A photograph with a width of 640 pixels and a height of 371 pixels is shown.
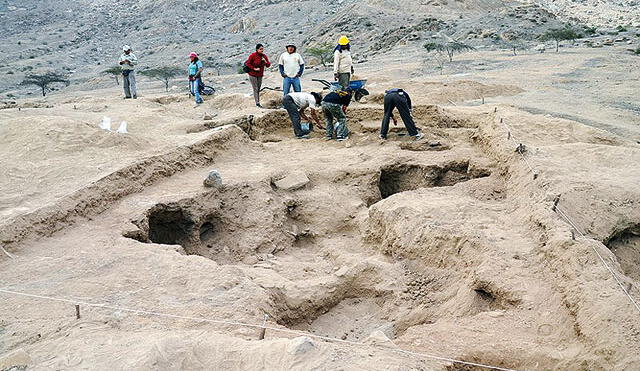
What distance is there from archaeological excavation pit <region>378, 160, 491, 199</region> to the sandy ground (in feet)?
0.08

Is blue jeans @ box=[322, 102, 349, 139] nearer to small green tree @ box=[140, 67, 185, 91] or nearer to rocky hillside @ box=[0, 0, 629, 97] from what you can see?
small green tree @ box=[140, 67, 185, 91]

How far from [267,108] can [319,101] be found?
1618 millimetres

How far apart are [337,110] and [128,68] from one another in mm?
5460

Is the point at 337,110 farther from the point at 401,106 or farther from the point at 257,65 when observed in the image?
the point at 257,65

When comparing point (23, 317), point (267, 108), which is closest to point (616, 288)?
point (23, 317)

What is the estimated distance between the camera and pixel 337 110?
837 cm

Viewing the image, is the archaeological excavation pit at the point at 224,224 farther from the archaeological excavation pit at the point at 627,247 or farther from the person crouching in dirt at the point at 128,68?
the person crouching in dirt at the point at 128,68

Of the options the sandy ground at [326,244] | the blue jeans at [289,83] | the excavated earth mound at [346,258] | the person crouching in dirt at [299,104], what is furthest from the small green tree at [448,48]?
the excavated earth mound at [346,258]

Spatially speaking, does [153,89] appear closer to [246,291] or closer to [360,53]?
[360,53]

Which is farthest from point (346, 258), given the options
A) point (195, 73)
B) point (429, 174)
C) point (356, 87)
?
point (195, 73)

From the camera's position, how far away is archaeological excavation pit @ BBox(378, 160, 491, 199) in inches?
273

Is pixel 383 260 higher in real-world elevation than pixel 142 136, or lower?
lower

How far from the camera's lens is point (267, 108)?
10.2 m

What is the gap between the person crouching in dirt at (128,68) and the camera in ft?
35.7
